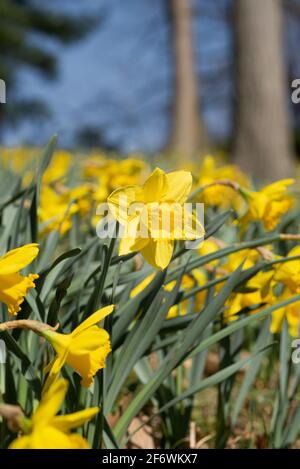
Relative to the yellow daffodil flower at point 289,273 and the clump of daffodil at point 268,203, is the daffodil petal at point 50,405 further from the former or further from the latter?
the clump of daffodil at point 268,203

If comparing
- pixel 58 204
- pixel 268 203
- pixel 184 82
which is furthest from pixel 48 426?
pixel 184 82

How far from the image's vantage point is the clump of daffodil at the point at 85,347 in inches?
25.9

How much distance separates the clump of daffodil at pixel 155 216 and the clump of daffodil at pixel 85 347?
0.17 metres

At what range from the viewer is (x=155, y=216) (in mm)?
842

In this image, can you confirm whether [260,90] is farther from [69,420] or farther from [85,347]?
[69,420]

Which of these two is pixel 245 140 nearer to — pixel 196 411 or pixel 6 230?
pixel 196 411

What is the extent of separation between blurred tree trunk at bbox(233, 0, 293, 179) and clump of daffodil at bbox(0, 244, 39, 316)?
513 centimetres

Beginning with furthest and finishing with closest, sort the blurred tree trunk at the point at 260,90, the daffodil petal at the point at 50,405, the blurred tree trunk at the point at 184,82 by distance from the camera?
the blurred tree trunk at the point at 184,82 < the blurred tree trunk at the point at 260,90 < the daffodil petal at the point at 50,405

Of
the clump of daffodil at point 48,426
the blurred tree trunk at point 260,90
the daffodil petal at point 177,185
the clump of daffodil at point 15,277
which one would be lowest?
the clump of daffodil at point 48,426

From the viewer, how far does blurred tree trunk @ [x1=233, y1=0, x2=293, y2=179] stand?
18.8ft

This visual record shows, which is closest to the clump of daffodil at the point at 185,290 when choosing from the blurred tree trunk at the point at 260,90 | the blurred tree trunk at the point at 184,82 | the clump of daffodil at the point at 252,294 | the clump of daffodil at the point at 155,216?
the clump of daffodil at the point at 252,294

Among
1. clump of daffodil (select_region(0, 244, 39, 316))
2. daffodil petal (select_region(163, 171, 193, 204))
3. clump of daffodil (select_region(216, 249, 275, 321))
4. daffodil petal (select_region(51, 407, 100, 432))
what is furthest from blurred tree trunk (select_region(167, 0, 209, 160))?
daffodil petal (select_region(51, 407, 100, 432))

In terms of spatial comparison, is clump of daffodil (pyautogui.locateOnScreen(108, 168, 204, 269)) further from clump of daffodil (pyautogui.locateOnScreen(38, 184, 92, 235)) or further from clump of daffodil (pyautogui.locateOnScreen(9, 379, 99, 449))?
clump of daffodil (pyautogui.locateOnScreen(38, 184, 92, 235))

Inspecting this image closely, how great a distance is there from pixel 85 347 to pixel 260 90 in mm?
5542
